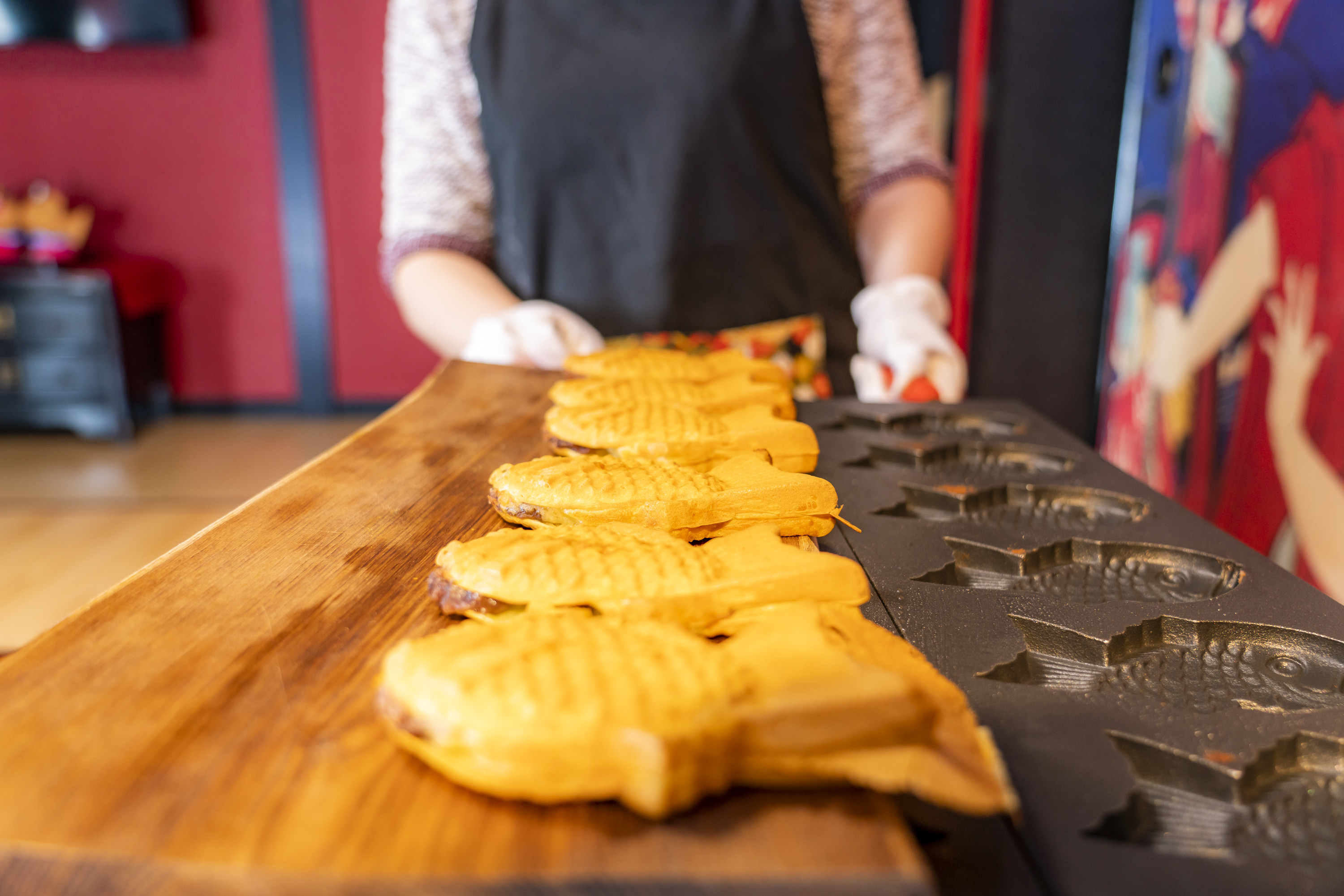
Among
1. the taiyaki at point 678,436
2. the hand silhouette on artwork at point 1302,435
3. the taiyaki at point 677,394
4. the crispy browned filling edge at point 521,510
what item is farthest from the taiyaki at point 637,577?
the hand silhouette on artwork at point 1302,435

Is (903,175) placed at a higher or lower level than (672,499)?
higher

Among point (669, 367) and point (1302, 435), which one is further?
point (1302, 435)

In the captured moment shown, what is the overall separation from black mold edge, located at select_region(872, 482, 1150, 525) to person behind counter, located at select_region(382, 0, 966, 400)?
68 centimetres

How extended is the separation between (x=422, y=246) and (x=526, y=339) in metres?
0.40

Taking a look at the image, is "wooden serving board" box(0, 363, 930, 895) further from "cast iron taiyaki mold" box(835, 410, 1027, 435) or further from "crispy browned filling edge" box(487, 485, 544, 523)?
"cast iron taiyaki mold" box(835, 410, 1027, 435)

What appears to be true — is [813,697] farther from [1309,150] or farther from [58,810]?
[1309,150]

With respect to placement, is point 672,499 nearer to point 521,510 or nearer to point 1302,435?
point 521,510

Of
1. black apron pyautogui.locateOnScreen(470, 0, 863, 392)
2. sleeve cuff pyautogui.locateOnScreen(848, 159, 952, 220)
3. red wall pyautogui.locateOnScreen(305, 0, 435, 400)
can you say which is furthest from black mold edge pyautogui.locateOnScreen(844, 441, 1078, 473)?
red wall pyautogui.locateOnScreen(305, 0, 435, 400)

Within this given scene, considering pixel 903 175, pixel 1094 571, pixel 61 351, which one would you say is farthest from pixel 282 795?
pixel 61 351

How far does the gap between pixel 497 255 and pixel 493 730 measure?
1.61 metres

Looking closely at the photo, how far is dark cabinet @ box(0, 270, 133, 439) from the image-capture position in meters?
4.16

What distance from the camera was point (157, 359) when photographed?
15.6 feet

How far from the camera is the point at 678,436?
0.86 meters

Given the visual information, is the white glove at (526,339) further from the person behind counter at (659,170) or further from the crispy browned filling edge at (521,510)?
the crispy browned filling edge at (521,510)
